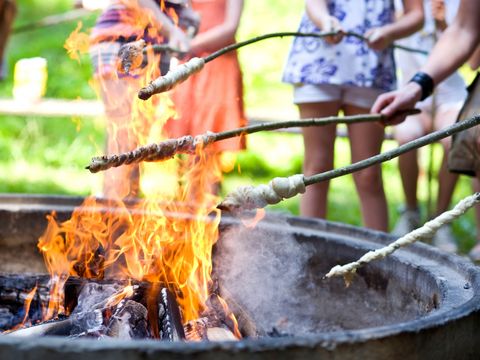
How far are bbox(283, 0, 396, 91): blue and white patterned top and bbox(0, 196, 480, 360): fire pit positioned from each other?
3.44 feet

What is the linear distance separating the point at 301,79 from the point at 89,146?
3.85m

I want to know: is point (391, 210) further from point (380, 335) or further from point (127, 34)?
point (380, 335)

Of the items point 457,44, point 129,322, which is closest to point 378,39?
point 457,44

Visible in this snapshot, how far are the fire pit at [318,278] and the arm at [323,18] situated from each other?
0.99 meters

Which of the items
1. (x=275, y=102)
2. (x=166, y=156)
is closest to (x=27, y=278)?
(x=166, y=156)

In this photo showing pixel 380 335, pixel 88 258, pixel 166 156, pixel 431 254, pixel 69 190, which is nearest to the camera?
pixel 380 335

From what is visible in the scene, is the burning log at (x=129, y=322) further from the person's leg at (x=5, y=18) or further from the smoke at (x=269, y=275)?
the person's leg at (x=5, y=18)

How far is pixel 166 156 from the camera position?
7.37 ft

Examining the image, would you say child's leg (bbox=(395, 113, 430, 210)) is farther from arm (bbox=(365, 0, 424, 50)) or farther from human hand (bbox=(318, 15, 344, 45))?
human hand (bbox=(318, 15, 344, 45))

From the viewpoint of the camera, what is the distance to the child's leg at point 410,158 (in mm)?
4793

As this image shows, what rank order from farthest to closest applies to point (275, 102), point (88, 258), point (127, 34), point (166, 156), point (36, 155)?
1. point (275, 102)
2. point (36, 155)
3. point (127, 34)
4. point (88, 258)
5. point (166, 156)

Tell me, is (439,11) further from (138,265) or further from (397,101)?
(138,265)

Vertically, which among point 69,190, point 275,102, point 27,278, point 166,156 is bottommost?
point 27,278

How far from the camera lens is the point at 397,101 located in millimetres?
2902
